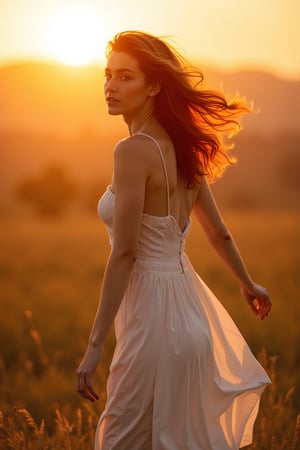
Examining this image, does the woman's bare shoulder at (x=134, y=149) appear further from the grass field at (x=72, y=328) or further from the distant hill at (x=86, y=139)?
the distant hill at (x=86, y=139)

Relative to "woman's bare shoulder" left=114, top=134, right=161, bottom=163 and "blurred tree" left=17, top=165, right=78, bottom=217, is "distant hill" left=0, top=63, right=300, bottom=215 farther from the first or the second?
"woman's bare shoulder" left=114, top=134, right=161, bottom=163

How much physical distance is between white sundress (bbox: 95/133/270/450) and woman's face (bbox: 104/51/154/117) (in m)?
0.28

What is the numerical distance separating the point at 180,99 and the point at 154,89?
120mm

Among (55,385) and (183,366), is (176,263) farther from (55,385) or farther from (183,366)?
(55,385)

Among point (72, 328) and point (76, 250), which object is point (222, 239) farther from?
point (76, 250)

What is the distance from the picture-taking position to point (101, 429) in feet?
10.1

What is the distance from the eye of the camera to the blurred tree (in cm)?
4694

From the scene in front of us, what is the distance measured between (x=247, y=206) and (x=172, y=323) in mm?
52261

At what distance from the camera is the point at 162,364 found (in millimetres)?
3000

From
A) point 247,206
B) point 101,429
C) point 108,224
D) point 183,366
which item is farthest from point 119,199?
point 247,206

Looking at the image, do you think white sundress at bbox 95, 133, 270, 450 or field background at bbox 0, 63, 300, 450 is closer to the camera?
white sundress at bbox 95, 133, 270, 450

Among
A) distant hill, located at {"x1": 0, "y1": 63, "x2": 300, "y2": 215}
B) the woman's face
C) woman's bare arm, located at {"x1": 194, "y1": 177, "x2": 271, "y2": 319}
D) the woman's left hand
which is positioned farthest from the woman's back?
distant hill, located at {"x1": 0, "y1": 63, "x2": 300, "y2": 215}

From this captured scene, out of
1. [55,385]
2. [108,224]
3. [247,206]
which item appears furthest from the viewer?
[247,206]

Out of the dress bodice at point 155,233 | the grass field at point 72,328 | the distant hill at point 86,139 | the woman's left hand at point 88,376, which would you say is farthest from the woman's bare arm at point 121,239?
the distant hill at point 86,139
